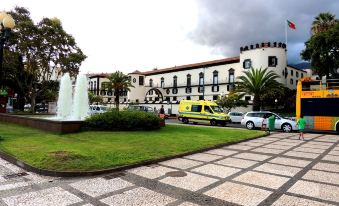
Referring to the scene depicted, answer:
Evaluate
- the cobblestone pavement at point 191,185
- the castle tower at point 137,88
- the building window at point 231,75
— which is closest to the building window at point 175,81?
the castle tower at point 137,88

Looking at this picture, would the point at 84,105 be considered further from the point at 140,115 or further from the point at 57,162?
the point at 57,162

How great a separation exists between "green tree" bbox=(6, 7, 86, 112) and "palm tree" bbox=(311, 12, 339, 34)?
101ft

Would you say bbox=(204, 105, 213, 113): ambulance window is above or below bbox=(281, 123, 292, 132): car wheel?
above

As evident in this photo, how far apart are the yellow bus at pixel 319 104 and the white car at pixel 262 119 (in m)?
0.96

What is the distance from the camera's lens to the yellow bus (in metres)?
20.7

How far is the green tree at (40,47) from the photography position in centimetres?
2942

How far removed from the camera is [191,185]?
255 inches

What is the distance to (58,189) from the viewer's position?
6137mm

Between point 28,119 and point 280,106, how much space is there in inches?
1565

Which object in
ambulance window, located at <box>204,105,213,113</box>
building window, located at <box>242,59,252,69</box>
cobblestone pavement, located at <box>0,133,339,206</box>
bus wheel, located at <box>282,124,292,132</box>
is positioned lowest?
cobblestone pavement, located at <box>0,133,339,206</box>

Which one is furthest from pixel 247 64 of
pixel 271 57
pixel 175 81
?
pixel 175 81

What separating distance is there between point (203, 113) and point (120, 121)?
44.6 ft

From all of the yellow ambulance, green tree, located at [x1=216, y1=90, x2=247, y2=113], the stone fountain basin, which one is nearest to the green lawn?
the stone fountain basin

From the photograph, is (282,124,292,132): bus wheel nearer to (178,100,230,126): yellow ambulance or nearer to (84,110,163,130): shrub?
(178,100,230,126): yellow ambulance
